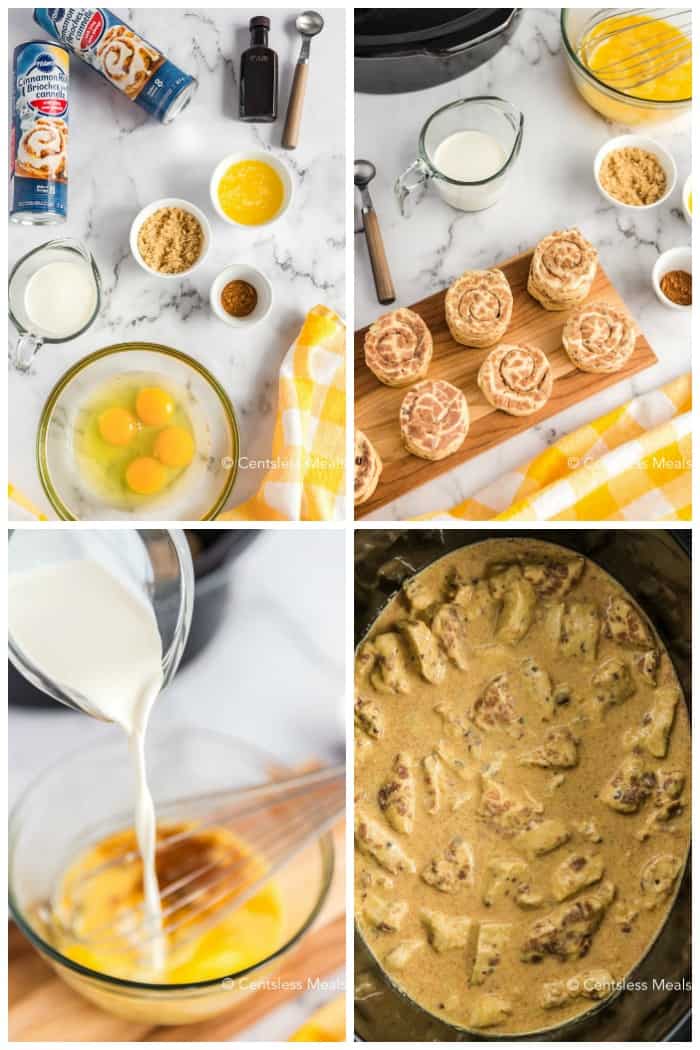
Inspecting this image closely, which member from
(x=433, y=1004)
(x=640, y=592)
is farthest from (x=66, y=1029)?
(x=640, y=592)

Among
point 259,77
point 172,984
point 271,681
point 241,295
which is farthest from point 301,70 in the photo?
point 172,984

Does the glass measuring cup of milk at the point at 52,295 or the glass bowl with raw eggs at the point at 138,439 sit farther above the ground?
the glass measuring cup of milk at the point at 52,295

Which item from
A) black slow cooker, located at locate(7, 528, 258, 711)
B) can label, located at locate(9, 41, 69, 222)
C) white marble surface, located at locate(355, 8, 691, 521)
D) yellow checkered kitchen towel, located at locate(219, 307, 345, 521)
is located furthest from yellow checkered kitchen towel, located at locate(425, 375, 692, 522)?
can label, located at locate(9, 41, 69, 222)

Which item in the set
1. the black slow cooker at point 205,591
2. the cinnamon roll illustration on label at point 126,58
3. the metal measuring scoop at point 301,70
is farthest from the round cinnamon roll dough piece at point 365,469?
the cinnamon roll illustration on label at point 126,58

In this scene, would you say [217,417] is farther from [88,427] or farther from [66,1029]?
[66,1029]

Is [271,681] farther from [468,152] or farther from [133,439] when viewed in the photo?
[468,152]

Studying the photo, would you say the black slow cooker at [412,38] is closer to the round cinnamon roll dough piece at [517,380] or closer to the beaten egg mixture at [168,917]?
the round cinnamon roll dough piece at [517,380]

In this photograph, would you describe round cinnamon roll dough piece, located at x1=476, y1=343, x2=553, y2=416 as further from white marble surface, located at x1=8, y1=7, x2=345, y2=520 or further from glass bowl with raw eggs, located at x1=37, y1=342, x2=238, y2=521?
glass bowl with raw eggs, located at x1=37, y1=342, x2=238, y2=521
